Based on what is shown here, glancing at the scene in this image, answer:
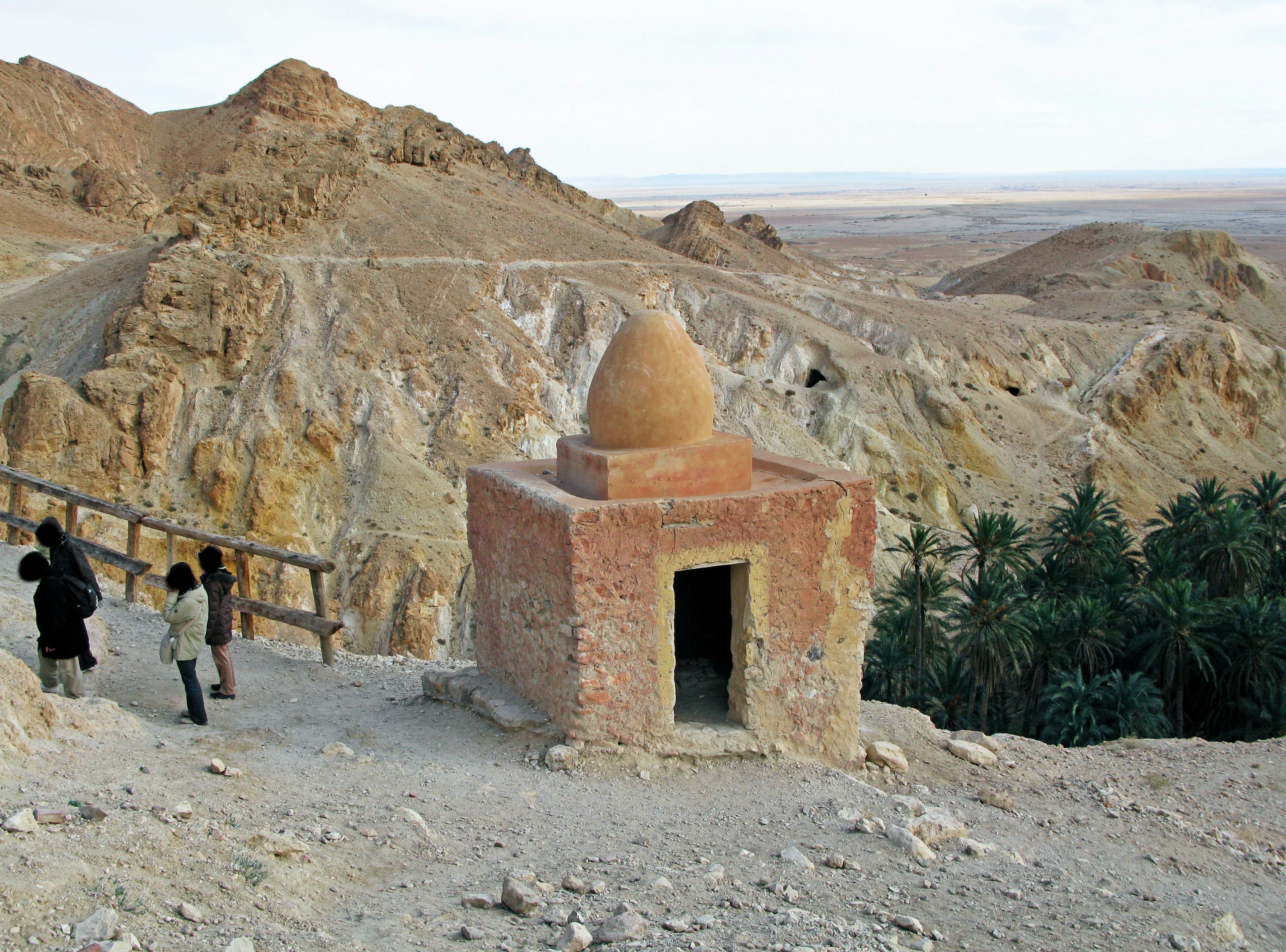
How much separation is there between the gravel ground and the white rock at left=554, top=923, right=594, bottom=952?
0.43 feet

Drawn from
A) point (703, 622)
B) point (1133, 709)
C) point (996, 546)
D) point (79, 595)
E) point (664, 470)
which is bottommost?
point (1133, 709)

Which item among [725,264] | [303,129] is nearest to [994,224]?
[725,264]

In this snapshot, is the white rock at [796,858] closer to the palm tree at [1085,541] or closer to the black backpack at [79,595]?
the black backpack at [79,595]

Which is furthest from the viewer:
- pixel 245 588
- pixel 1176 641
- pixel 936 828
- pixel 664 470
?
pixel 1176 641

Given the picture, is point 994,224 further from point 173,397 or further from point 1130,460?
point 173,397

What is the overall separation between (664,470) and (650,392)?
25.5 inches

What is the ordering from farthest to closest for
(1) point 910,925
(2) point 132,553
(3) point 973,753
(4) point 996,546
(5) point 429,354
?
(5) point 429,354
(4) point 996,546
(2) point 132,553
(3) point 973,753
(1) point 910,925

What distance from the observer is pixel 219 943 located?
4.49 metres

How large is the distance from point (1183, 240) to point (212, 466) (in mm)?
50745

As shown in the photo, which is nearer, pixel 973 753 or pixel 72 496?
pixel 973 753

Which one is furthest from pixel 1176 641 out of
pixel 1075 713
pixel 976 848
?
pixel 976 848

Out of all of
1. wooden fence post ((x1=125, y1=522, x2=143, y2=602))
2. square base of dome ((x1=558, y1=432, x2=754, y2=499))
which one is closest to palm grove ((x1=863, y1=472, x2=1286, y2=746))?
square base of dome ((x1=558, y1=432, x2=754, y2=499))

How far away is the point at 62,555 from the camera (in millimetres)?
7422

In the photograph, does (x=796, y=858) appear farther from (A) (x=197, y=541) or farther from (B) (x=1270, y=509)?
(B) (x=1270, y=509)
